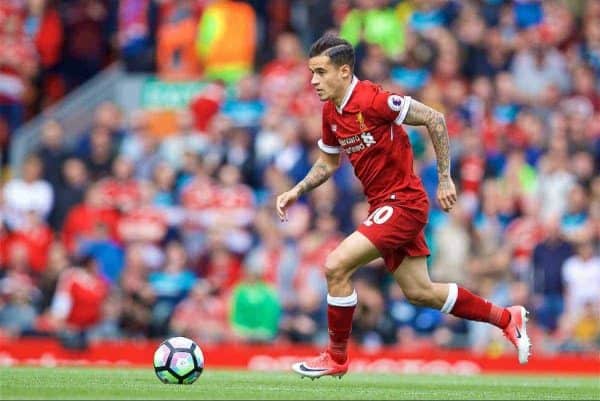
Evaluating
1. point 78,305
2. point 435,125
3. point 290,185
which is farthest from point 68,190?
point 435,125

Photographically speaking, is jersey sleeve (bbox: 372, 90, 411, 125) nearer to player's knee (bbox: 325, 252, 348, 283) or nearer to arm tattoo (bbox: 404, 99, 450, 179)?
arm tattoo (bbox: 404, 99, 450, 179)

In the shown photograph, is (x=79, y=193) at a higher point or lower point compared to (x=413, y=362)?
higher

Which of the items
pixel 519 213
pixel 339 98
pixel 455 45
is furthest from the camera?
pixel 455 45

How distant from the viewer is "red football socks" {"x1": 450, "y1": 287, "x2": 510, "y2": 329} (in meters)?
10.9

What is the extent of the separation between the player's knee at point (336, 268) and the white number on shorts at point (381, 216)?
0.37 m

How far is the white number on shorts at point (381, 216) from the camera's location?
416 inches

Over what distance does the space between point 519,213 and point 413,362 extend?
8.19 feet

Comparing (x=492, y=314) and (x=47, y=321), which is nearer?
(x=492, y=314)

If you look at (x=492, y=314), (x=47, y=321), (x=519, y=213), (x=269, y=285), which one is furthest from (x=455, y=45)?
(x=492, y=314)

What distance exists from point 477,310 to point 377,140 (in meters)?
1.50

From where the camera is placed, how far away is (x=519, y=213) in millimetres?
18266

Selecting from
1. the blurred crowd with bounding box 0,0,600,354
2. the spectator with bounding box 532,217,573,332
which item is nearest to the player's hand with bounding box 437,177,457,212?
the blurred crowd with bounding box 0,0,600,354

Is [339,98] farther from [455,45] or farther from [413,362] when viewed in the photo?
[455,45]

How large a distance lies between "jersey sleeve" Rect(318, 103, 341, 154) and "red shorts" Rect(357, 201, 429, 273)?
2.16 feet
